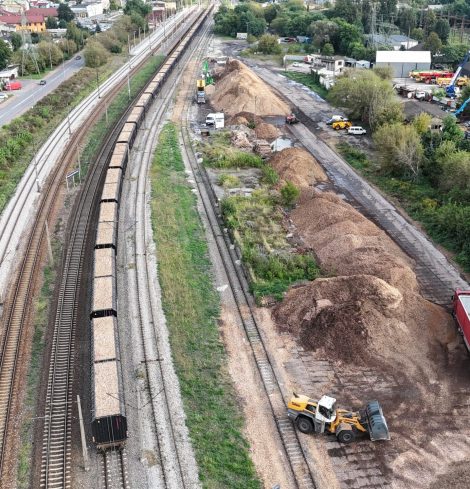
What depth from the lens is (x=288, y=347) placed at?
26125 millimetres

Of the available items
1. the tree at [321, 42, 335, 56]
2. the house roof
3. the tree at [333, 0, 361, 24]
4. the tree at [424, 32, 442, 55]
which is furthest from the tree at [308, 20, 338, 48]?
the house roof

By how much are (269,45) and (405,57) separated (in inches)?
1314

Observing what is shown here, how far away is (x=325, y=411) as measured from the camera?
20.9 meters

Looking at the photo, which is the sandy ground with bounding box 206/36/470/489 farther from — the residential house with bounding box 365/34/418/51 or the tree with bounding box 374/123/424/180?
the residential house with bounding box 365/34/418/51

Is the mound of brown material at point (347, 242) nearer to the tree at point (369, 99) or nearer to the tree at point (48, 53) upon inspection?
the tree at point (369, 99)

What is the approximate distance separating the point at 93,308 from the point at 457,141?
3714 centimetres

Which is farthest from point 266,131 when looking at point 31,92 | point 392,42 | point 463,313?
point 392,42

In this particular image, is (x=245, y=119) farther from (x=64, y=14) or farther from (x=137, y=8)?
(x=137, y=8)

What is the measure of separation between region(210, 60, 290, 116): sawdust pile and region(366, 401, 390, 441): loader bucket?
51.4 metres

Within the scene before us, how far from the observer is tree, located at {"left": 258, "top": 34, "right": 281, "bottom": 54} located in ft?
357

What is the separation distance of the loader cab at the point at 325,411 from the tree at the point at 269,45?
10023 centimetres

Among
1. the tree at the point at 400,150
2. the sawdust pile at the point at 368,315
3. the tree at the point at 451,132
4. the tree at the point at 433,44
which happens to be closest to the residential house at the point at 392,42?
the tree at the point at 433,44

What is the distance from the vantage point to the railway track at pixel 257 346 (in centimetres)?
1981

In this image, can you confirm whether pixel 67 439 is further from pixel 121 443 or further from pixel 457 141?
pixel 457 141
